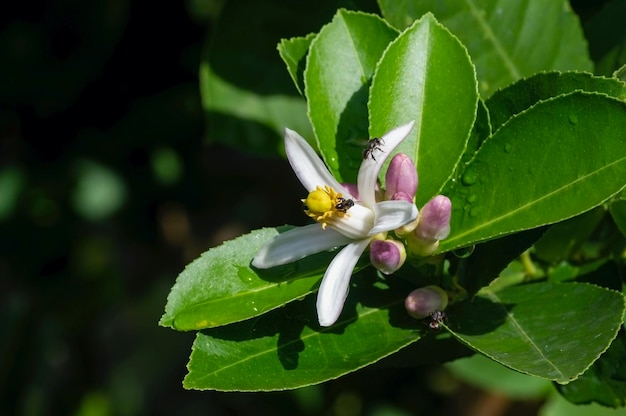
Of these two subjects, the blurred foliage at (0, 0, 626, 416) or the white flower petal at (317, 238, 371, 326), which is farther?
the blurred foliage at (0, 0, 626, 416)

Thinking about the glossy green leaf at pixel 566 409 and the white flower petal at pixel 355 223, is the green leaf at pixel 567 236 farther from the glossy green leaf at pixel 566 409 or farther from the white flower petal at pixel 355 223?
the glossy green leaf at pixel 566 409

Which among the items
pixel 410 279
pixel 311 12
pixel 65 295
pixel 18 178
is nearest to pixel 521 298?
pixel 410 279

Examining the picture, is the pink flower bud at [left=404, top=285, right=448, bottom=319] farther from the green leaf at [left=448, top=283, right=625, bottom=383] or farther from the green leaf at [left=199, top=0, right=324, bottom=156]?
the green leaf at [left=199, top=0, right=324, bottom=156]

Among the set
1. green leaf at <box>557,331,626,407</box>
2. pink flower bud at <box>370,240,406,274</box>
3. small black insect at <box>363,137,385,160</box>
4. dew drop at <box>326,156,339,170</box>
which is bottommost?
green leaf at <box>557,331,626,407</box>

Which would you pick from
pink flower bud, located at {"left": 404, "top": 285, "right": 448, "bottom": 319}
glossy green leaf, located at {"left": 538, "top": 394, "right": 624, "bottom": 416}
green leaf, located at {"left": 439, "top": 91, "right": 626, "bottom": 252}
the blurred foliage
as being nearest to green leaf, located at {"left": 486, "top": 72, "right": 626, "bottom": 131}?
green leaf, located at {"left": 439, "top": 91, "right": 626, "bottom": 252}

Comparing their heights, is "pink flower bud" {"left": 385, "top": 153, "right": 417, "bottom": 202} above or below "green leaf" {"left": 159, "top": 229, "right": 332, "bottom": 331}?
above

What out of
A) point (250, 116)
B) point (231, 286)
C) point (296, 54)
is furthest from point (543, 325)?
point (250, 116)

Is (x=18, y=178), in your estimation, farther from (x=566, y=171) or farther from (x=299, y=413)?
(x=566, y=171)
